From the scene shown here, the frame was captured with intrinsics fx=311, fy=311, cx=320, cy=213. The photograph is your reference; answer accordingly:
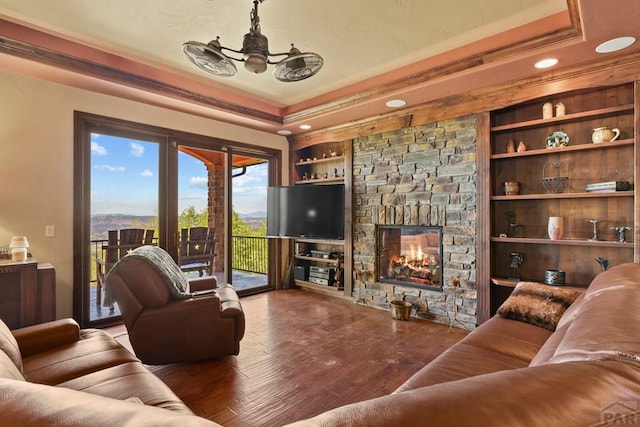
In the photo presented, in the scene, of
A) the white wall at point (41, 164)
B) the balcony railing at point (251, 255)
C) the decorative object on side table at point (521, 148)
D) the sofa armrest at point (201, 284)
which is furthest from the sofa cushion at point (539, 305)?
the white wall at point (41, 164)

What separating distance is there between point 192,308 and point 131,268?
22.8 inches

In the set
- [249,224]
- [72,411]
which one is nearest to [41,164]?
[249,224]

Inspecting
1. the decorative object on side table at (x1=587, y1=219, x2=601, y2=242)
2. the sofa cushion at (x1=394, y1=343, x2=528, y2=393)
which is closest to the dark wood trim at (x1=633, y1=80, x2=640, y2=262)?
the decorative object on side table at (x1=587, y1=219, x2=601, y2=242)

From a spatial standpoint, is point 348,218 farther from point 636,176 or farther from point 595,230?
point 636,176

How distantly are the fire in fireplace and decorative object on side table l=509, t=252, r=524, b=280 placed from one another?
765 mm

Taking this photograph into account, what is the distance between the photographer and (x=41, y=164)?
10.5 ft

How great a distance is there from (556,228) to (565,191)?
1.48 ft

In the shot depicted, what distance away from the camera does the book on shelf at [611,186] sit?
9.25 feet

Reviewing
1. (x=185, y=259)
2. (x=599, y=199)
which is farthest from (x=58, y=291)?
(x=599, y=199)

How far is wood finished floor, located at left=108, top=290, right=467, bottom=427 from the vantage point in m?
2.12

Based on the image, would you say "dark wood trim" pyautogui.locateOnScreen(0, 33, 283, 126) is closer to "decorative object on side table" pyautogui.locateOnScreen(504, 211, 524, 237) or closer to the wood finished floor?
the wood finished floor

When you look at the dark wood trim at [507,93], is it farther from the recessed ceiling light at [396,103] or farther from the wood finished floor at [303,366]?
the wood finished floor at [303,366]

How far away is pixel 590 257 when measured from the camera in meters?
3.14

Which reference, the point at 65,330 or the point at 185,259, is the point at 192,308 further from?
the point at 185,259
